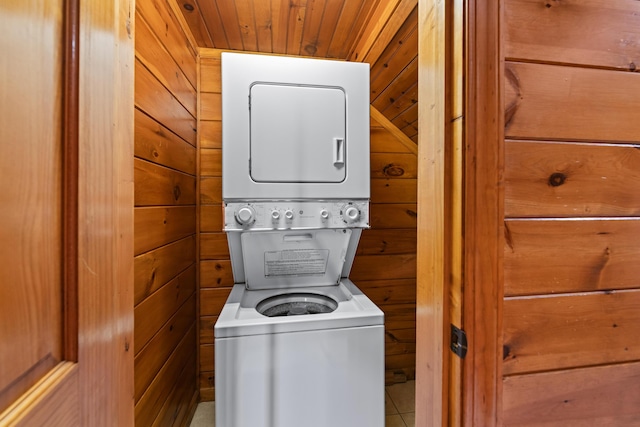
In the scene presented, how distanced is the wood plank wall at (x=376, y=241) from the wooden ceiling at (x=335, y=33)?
209 millimetres

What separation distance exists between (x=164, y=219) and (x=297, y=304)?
848 mm

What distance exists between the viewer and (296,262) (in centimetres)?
162

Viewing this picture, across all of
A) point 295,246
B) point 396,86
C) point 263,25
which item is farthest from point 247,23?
point 295,246

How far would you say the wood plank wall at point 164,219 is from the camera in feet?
3.99

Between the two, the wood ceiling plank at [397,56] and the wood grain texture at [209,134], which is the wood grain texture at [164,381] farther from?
the wood ceiling plank at [397,56]

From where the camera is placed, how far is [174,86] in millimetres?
1602

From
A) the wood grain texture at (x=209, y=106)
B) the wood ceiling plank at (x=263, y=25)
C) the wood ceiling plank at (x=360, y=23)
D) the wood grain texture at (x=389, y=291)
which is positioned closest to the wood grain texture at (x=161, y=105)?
the wood grain texture at (x=209, y=106)

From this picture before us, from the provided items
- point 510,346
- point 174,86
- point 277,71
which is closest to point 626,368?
point 510,346

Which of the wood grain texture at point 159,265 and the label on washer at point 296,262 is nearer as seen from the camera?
the wood grain texture at point 159,265

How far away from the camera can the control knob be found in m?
1.39

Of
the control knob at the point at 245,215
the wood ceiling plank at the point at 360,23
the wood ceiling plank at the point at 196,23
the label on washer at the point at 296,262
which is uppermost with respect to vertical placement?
the wood ceiling plank at the point at 196,23

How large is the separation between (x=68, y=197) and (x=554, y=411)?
3.44 ft

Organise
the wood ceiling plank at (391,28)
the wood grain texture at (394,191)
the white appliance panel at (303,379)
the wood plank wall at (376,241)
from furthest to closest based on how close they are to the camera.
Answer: the wood grain texture at (394,191) < the wood plank wall at (376,241) < the wood ceiling plank at (391,28) < the white appliance panel at (303,379)

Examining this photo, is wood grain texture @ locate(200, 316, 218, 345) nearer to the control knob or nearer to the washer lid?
the washer lid
